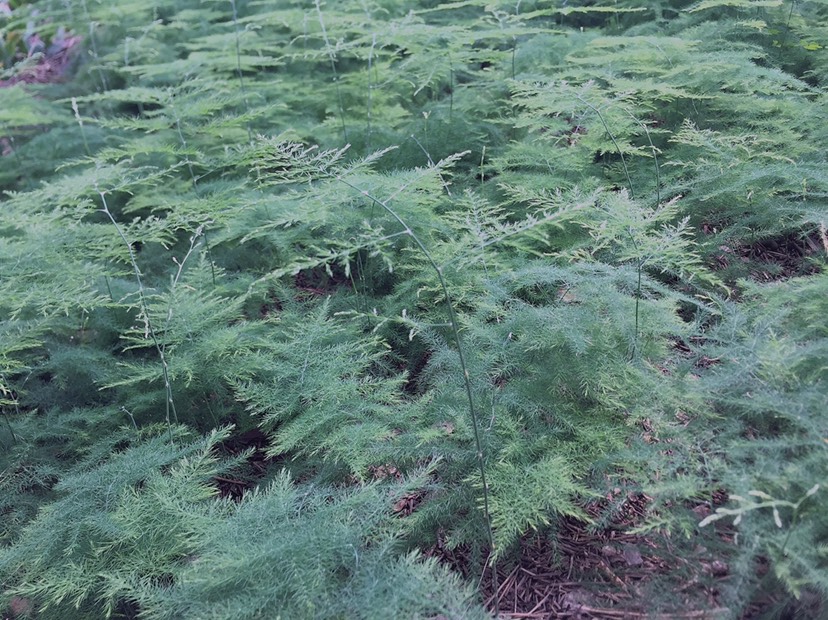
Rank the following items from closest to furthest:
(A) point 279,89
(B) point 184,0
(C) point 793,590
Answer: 1. (C) point 793,590
2. (A) point 279,89
3. (B) point 184,0

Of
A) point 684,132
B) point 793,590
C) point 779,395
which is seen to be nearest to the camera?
point 793,590

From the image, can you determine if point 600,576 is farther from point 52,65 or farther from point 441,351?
point 52,65

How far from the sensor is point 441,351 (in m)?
2.19

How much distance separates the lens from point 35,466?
2467 millimetres

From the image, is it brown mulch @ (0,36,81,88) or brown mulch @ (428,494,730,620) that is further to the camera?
brown mulch @ (0,36,81,88)

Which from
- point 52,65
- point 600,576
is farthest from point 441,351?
point 52,65

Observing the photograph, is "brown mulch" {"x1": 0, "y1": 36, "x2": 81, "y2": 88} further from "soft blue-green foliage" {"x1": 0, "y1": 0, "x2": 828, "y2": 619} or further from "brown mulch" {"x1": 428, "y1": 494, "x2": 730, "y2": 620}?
"brown mulch" {"x1": 428, "y1": 494, "x2": 730, "y2": 620}

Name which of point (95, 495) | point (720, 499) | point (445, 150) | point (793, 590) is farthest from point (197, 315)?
point (793, 590)

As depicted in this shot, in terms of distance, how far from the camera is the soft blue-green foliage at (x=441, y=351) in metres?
1.58

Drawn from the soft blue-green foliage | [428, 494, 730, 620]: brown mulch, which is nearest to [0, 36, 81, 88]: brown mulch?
the soft blue-green foliage

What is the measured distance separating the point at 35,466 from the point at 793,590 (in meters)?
2.68

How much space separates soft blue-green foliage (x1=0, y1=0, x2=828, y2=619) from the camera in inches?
62.4

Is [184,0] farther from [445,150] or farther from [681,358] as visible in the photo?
[681,358]

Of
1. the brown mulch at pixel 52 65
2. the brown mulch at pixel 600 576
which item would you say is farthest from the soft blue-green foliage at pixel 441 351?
the brown mulch at pixel 52 65
